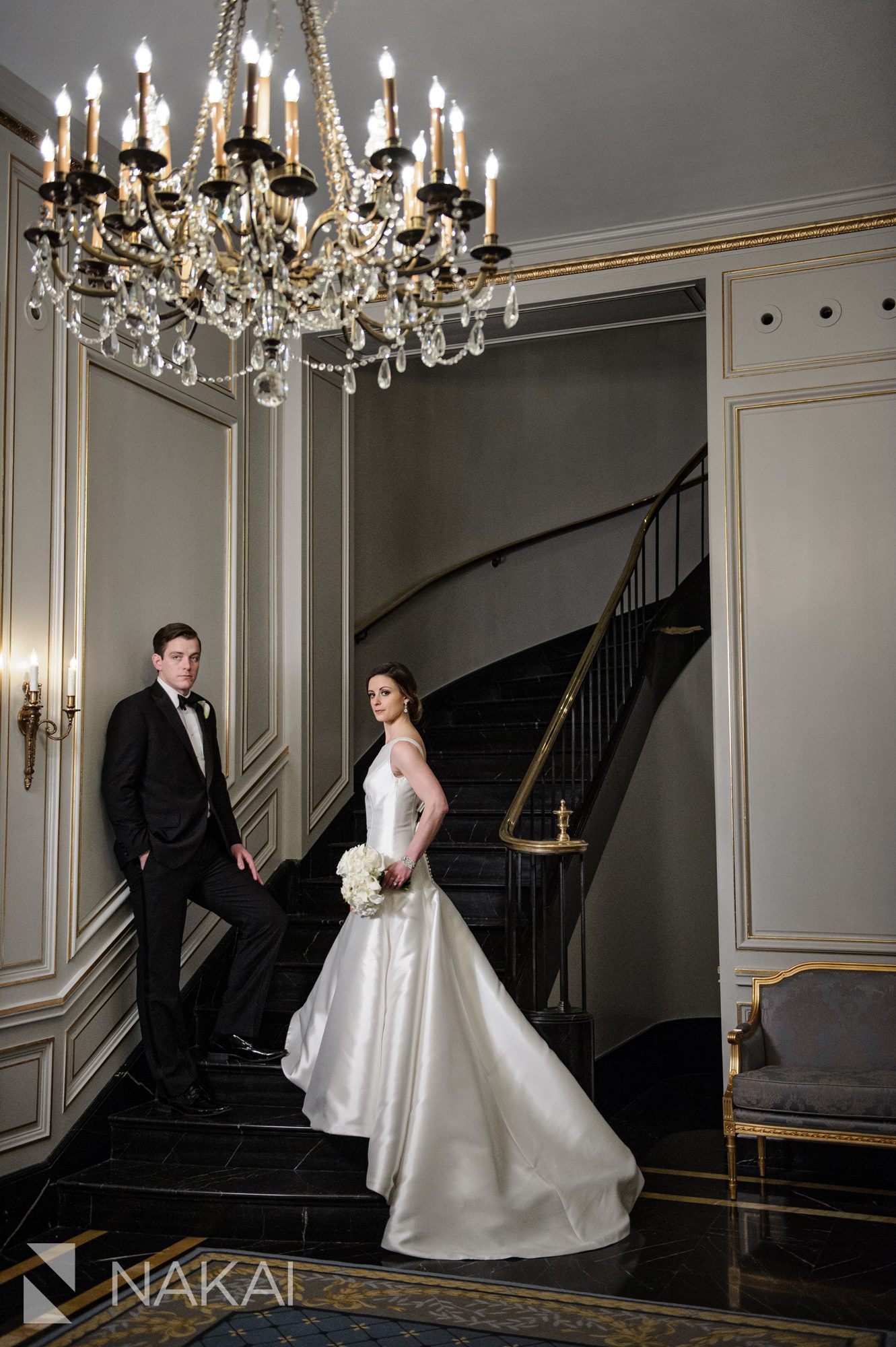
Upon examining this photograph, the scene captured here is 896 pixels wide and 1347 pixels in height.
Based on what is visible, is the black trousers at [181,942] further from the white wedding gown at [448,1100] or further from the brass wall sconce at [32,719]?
the brass wall sconce at [32,719]

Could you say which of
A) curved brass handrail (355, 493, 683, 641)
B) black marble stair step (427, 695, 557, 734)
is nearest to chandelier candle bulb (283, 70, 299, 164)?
black marble stair step (427, 695, 557, 734)

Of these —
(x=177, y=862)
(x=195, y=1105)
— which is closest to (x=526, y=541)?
(x=177, y=862)

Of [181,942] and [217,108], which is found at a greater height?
[217,108]

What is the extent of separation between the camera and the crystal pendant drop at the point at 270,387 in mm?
2779

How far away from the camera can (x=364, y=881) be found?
415 cm

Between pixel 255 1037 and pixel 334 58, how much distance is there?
3.82m

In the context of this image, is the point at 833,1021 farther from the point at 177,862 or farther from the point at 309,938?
the point at 177,862

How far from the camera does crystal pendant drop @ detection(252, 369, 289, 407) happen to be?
9.12 ft

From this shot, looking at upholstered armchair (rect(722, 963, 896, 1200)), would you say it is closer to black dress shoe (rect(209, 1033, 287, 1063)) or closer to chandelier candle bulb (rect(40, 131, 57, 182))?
black dress shoe (rect(209, 1033, 287, 1063))

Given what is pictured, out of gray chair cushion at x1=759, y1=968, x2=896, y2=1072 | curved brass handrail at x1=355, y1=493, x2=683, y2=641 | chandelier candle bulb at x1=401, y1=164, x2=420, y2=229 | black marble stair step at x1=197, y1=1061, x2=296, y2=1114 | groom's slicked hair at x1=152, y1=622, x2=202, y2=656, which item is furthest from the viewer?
curved brass handrail at x1=355, y1=493, x2=683, y2=641

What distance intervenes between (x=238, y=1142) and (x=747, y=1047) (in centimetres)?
210

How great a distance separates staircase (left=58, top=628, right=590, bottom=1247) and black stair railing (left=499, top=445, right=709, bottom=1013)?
0.62 ft

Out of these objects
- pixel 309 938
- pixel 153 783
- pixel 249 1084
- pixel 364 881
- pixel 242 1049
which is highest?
pixel 153 783

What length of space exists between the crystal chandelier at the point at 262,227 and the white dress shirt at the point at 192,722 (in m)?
2.08
